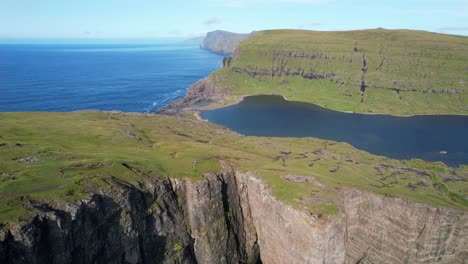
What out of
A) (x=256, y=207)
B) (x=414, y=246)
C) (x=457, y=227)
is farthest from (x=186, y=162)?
(x=457, y=227)

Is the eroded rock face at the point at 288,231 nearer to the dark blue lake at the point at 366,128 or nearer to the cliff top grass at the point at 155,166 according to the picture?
the cliff top grass at the point at 155,166

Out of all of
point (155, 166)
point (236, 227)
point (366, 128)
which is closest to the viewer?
point (155, 166)

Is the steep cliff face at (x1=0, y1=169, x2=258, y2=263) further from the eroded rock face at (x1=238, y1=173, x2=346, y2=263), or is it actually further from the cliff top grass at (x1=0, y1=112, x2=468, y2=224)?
the eroded rock face at (x1=238, y1=173, x2=346, y2=263)

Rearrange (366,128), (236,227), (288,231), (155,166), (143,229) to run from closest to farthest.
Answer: (143,229), (288,231), (155,166), (236,227), (366,128)

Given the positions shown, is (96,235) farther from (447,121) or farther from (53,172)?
(447,121)

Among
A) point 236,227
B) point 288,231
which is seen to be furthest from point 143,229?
point 288,231

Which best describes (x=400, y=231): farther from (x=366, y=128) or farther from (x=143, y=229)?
(x=366, y=128)
